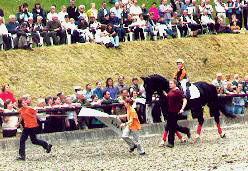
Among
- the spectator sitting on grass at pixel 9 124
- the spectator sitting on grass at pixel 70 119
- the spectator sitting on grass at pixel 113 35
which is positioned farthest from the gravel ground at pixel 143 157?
the spectator sitting on grass at pixel 113 35

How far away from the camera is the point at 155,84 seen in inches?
1025

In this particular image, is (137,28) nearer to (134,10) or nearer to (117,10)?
(134,10)

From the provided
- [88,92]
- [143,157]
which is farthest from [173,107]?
[88,92]

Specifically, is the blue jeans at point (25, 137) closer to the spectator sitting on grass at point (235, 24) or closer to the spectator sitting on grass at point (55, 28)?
the spectator sitting on grass at point (55, 28)

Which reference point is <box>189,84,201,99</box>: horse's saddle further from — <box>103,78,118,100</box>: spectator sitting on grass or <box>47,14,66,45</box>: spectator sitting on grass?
<box>47,14,66,45</box>: spectator sitting on grass

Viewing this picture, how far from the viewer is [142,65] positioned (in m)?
37.2

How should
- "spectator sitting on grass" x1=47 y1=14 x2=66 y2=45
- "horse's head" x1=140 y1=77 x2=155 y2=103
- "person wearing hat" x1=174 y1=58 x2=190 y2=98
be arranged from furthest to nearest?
1. "spectator sitting on grass" x1=47 y1=14 x2=66 y2=45
2. "person wearing hat" x1=174 y1=58 x2=190 y2=98
3. "horse's head" x1=140 y1=77 x2=155 y2=103

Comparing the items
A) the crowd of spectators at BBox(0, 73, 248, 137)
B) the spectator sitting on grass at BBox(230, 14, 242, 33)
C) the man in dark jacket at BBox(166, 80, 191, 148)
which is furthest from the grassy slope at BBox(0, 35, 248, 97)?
the man in dark jacket at BBox(166, 80, 191, 148)

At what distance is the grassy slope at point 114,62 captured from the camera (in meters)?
33.2

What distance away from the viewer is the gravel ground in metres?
21.3

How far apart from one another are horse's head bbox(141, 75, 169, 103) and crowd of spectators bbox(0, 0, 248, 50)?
27.7 feet

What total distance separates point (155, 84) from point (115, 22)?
1117 centimetres

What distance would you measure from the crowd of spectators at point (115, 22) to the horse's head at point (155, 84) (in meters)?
8.43

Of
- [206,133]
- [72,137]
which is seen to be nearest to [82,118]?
[72,137]
